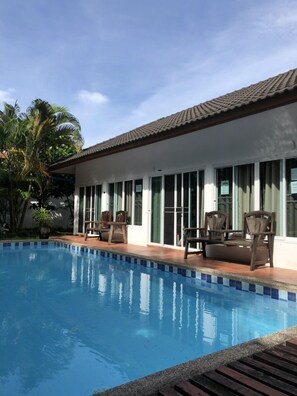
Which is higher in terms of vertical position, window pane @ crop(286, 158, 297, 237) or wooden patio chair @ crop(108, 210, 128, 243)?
window pane @ crop(286, 158, 297, 237)

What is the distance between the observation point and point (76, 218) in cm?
1417

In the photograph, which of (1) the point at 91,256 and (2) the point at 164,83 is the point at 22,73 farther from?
(1) the point at 91,256

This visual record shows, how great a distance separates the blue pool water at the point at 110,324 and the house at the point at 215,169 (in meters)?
2.10

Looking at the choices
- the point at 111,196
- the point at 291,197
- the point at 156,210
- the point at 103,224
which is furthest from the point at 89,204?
the point at 291,197

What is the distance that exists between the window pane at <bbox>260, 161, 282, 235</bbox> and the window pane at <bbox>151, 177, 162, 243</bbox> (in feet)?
11.5

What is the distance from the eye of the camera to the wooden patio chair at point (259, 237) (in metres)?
5.81

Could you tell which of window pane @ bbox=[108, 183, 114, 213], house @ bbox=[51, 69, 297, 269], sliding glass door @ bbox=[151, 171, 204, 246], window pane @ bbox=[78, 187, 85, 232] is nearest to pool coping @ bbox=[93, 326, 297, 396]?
house @ bbox=[51, 69, 297, 269]

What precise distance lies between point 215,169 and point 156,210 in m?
2.52

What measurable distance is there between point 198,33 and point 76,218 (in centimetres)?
846

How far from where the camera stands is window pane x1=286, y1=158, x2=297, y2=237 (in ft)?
19.8

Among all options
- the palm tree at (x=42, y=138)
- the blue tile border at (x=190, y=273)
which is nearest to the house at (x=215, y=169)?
the blue tile border at (x=190, y=273)

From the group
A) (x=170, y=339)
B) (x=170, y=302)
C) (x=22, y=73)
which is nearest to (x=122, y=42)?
(x=22, y=73)

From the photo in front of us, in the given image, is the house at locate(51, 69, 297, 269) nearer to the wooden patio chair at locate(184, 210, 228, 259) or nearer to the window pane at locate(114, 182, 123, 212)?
the window pane at locate(114, 182, 123, 212)

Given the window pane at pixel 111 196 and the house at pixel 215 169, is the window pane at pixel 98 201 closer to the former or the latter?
the house at pixel 215 169
